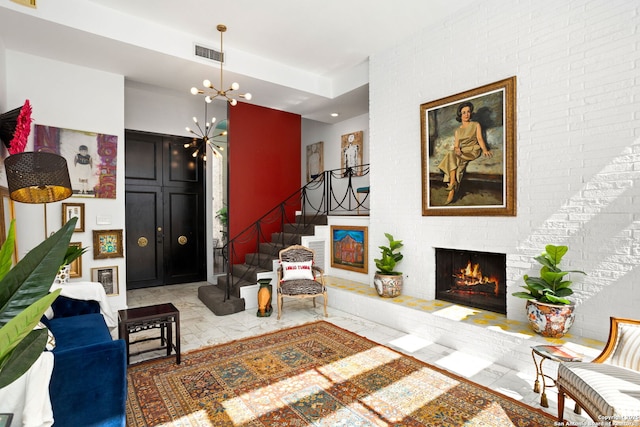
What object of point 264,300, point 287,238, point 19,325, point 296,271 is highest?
point 19,325

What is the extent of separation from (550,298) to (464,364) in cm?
102

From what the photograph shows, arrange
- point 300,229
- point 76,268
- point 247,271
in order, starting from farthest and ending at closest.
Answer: point 300,229
point 247,271
point 76,268

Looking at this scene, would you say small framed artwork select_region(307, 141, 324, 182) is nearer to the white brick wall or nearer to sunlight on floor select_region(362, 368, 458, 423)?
the white brick wall

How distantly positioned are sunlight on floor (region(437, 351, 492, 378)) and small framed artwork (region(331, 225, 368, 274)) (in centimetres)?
236

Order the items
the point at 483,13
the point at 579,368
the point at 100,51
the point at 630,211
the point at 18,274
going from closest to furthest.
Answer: the point at 18,274 → the point at 579,368 → the point at 630,211 → the point at 483,13 → the point at 100,51

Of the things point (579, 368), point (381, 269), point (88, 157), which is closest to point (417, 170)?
point (381, 269)

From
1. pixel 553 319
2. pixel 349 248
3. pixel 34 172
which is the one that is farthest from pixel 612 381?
pixel 34 172

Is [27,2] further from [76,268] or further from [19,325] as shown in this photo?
[19,325]

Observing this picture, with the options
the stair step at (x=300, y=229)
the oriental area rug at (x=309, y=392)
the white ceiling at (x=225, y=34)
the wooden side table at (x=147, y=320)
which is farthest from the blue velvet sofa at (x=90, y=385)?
the stair step at (x=300, y=229)

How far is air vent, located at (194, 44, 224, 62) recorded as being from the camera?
473 cm

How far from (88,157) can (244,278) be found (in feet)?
9.79

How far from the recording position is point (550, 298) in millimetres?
3049

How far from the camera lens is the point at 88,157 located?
15.8ft

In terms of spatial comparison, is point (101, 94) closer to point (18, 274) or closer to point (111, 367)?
point (111, 367)
